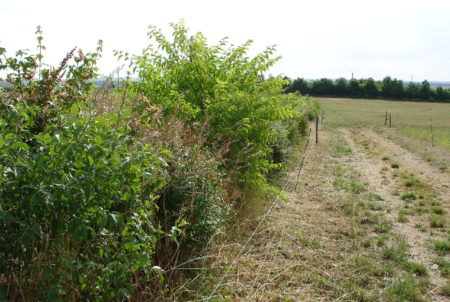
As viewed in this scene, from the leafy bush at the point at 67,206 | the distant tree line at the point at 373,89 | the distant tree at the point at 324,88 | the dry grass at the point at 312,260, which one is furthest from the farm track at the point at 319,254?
the distant tree at the point at 324,88

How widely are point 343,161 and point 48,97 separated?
1068cm

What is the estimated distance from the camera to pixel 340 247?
5320 millimetres

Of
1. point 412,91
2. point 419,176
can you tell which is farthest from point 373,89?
point 419,176

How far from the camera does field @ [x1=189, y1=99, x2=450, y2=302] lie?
13.3ft

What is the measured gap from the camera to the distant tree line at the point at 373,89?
70812 millimetres

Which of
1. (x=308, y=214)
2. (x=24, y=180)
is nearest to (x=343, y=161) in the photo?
(x=308, y=214)

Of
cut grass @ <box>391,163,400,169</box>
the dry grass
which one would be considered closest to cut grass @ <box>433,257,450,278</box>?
the dry grass

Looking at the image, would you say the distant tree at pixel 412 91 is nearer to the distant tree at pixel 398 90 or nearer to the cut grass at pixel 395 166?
the distant tree at pixel 398 90

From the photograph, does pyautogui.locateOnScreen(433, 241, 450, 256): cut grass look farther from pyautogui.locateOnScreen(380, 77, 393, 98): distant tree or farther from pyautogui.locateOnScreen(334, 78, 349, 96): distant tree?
pyautogui.locateOnScreen(334, 78, 349, 96): distant tree

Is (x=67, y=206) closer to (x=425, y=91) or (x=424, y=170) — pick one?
(x=424, y=170)

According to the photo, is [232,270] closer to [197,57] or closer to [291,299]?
[291,299]

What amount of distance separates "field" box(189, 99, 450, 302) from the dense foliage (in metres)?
0.58

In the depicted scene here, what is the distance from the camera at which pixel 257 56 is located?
6098 mm

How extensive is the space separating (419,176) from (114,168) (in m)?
9.98
